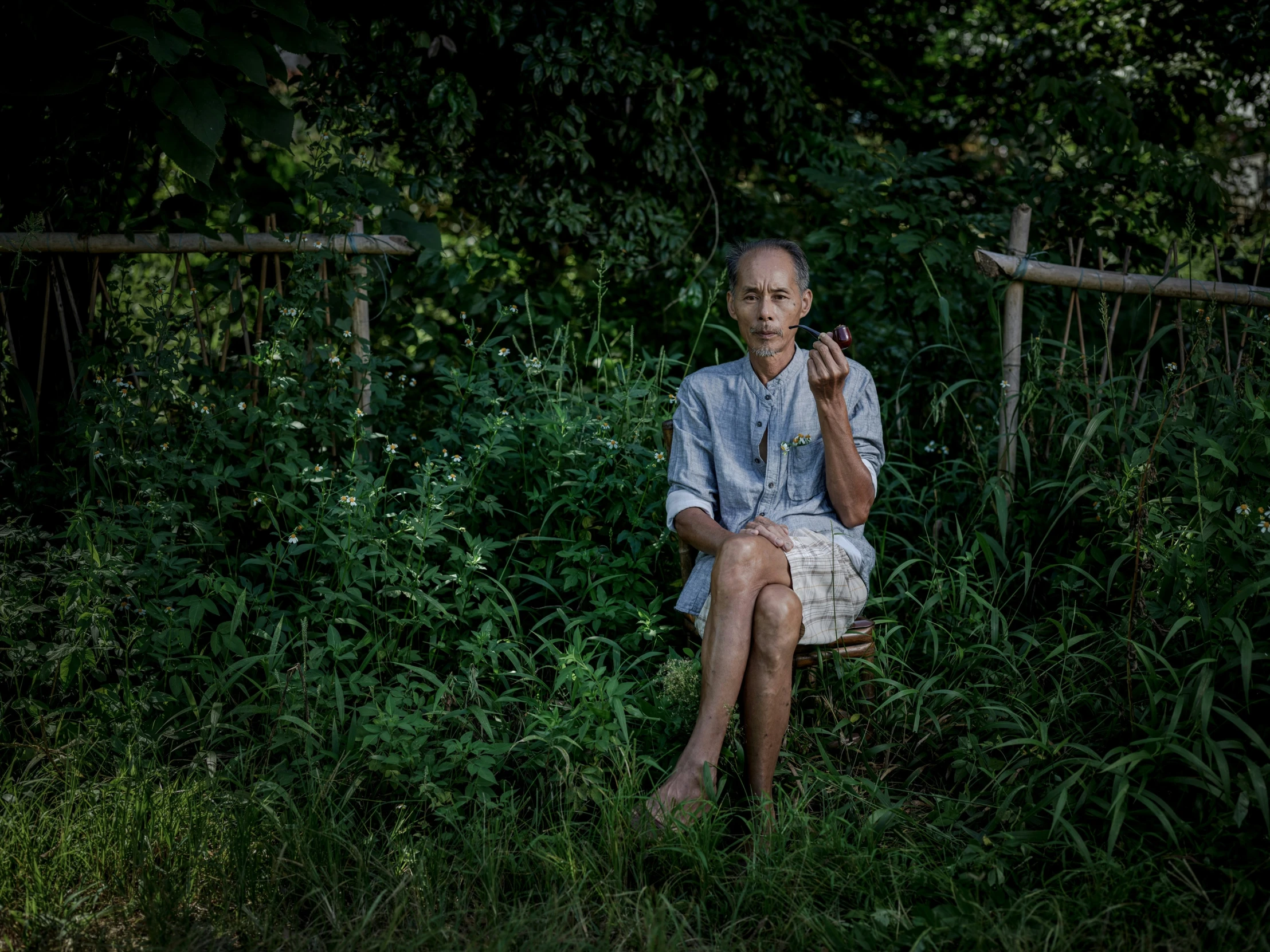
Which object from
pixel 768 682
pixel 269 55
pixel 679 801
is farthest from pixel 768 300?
pixel 269 55

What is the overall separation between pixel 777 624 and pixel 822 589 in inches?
11.5

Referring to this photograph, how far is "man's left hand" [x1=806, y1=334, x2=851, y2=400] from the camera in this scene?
2766mm

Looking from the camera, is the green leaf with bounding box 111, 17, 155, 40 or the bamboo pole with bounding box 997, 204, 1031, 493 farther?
the bamboo pole with bounding box 997, 204, 1031, 493

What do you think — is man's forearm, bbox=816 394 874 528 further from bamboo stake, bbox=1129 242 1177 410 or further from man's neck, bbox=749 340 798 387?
bamboo stake, bbox=1129 242 1177 410

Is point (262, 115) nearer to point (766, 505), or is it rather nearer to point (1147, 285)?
point (766, 505)

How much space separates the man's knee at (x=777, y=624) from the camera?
2639mm

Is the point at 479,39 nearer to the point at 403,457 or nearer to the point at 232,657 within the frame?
the point at 403,457

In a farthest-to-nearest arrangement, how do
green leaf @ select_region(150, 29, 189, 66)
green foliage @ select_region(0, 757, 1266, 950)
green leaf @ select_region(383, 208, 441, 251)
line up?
green leaf @ select_region(383, 208, 441, 251) → green leaf @ select_region(150, 29, 189, 66) → green foliage @ select_region(0, 757, 1266, 950)

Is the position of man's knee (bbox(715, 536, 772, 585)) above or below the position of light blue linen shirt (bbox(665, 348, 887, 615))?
below

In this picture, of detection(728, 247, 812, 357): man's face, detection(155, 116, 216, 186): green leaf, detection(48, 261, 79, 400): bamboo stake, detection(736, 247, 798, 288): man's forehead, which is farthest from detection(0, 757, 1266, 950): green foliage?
detection(155, 116, 216, 186): green leaf

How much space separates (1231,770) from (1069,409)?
1.51 meters

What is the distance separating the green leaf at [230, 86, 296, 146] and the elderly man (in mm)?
1601

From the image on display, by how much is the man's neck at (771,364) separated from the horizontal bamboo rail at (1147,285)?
111cm

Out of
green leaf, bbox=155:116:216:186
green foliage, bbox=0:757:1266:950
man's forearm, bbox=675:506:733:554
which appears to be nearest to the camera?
green foliage, bbox=0:757:1266:950
